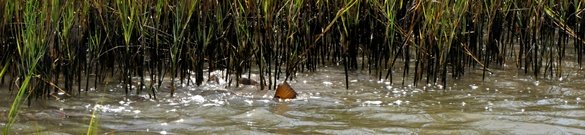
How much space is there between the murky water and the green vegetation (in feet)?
0.39

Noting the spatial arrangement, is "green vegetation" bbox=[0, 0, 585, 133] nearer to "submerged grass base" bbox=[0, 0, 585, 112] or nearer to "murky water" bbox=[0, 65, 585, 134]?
"submerged grass base" bbox=[0, 0, 585, 112]

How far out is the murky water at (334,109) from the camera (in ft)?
13.8

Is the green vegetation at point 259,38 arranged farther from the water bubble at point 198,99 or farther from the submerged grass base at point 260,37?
the water bubble at point 198,99

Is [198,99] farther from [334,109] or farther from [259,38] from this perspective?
[334,109]

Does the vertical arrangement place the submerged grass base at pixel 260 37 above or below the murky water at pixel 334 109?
above

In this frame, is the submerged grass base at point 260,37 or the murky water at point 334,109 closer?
the murky water at point 334,109

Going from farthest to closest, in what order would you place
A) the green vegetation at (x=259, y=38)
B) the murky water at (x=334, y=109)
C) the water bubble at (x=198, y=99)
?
the water bubble at (x=198, y=99) → the green vegetation at (x=259, y=38) → the murky water at (x=334, y=109)

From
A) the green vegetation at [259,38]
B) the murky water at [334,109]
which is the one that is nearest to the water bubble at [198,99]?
the murky water at [334,109]

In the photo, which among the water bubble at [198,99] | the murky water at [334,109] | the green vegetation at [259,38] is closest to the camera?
the murky water at [334,109]

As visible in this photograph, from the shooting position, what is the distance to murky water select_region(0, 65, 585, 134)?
4.20 meters

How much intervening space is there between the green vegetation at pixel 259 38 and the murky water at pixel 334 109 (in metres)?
0.12

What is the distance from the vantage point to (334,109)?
185 inches

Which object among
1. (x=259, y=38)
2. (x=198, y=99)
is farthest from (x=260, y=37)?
(x=198, y=99)

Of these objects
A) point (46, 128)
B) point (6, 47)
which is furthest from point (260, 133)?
point (6, 47)
